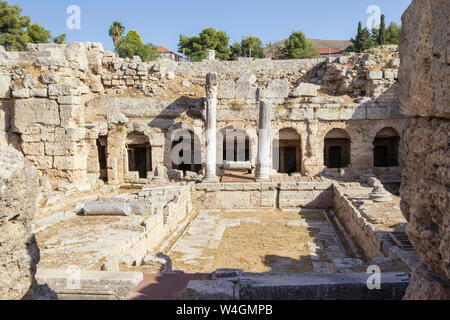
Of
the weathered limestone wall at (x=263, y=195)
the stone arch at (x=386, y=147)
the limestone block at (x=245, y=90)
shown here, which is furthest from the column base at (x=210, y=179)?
the stone arch at (x=386, y=147)

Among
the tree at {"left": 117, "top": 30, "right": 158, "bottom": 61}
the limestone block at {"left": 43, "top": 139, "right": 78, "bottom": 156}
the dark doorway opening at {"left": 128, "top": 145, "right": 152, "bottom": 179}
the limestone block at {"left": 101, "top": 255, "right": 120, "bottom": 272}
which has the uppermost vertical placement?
the tree at {"left": 117, "top": 30, "right": 158, "bottom": 61}

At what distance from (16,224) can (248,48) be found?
162 ft

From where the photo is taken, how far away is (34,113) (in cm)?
1686

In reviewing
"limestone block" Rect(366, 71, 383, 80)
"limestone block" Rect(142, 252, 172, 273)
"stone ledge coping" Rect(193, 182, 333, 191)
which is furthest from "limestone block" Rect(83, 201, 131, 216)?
"limestone block" Rect(366, 71, 383, 80)

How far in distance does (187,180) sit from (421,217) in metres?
15.7

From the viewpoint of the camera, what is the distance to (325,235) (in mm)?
12117

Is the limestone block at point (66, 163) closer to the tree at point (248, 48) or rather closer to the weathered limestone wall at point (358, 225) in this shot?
the weathered limestone wall at point (358, 225)

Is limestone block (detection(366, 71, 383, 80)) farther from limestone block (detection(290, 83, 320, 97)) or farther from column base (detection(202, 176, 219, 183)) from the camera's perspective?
column base (detection(202, 176, 219, 183))

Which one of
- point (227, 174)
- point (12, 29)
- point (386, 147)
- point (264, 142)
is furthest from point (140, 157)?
point (12, 29)

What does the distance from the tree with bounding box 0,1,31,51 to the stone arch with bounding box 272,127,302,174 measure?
29804 millimetres

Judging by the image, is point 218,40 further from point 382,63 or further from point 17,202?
point 17,202

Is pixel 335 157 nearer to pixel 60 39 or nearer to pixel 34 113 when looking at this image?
pixel 34 113

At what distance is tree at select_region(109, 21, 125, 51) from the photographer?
43406mm

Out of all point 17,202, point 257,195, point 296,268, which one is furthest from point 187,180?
point 17,202
